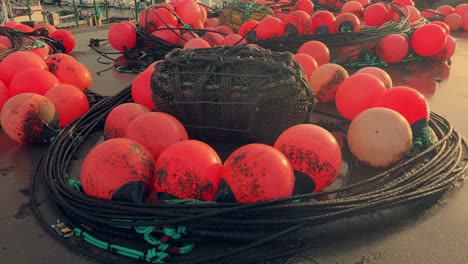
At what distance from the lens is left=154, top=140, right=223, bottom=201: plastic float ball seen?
2762mm

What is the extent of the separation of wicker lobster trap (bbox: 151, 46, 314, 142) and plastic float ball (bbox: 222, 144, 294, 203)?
0.78m

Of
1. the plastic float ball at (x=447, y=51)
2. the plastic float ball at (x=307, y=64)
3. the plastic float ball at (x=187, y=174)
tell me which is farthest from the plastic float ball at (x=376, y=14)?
the plastic float ball at (x=187, y=174)

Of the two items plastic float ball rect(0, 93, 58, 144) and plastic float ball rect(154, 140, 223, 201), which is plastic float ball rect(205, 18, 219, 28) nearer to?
plastic float ball rect(0, 93, 58, 144)

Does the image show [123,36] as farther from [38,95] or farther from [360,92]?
[360,92]

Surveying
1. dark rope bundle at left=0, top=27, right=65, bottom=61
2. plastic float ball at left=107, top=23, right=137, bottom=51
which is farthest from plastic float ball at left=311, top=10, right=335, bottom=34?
dark rope bundle at left=0, top=27, right=65, bottom=61

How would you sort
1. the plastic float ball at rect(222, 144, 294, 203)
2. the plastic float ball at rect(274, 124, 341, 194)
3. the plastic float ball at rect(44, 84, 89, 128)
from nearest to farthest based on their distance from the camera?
the plastic float ball at rect(222, 144, 294, 203)
the plastic float ball at rect(274, 124, 341, 194)
the plastic float ball at rect(44, 84, 89, 128)

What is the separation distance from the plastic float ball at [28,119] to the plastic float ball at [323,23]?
4.98 metres

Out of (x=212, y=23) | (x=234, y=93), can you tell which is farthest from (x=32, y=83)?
(x=212, y=23)

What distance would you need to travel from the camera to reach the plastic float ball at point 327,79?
488 centimetres

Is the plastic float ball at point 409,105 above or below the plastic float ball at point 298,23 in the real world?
below

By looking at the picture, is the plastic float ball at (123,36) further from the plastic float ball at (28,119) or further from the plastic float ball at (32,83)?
the plastic float ball at (28,119)

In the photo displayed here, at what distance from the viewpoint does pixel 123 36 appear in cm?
754

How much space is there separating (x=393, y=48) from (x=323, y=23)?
134cm

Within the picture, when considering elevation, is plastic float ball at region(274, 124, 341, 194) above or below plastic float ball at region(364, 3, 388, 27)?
below
